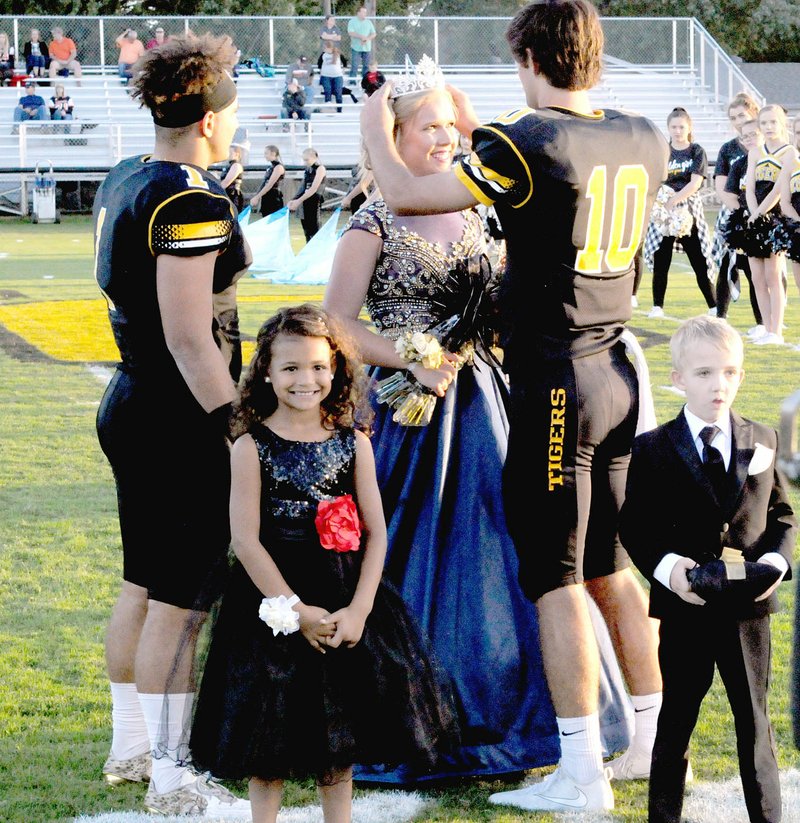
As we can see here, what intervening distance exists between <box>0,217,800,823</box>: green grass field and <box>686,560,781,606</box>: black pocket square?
732 millimetres

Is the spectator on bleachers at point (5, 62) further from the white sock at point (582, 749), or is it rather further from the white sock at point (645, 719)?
the white sock at point (582, 749)

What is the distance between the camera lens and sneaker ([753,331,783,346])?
36.8 feet

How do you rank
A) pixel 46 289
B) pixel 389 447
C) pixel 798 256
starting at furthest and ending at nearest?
pixel 46 289 < pixel 798 256 < pixel 389 447

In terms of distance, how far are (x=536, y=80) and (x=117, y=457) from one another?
144 cm

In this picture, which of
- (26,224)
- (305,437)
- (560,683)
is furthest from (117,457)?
(26,224)

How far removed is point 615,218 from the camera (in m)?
3.38

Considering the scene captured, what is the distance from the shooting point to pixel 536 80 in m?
3.38

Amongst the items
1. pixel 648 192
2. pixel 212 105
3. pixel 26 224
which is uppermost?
pixel 212 105

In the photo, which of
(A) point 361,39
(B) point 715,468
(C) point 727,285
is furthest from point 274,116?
(B) point 715,468

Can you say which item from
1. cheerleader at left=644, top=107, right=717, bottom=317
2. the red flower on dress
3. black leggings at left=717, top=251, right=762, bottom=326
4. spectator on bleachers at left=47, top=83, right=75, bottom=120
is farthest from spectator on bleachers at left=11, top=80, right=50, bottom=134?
the red flower on dress

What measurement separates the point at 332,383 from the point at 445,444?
0.68 m

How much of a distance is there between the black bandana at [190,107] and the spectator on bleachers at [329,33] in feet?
96.2

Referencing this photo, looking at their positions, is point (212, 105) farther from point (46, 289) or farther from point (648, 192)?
point (46, 289)

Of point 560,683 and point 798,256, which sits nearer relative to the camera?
point 560,683
